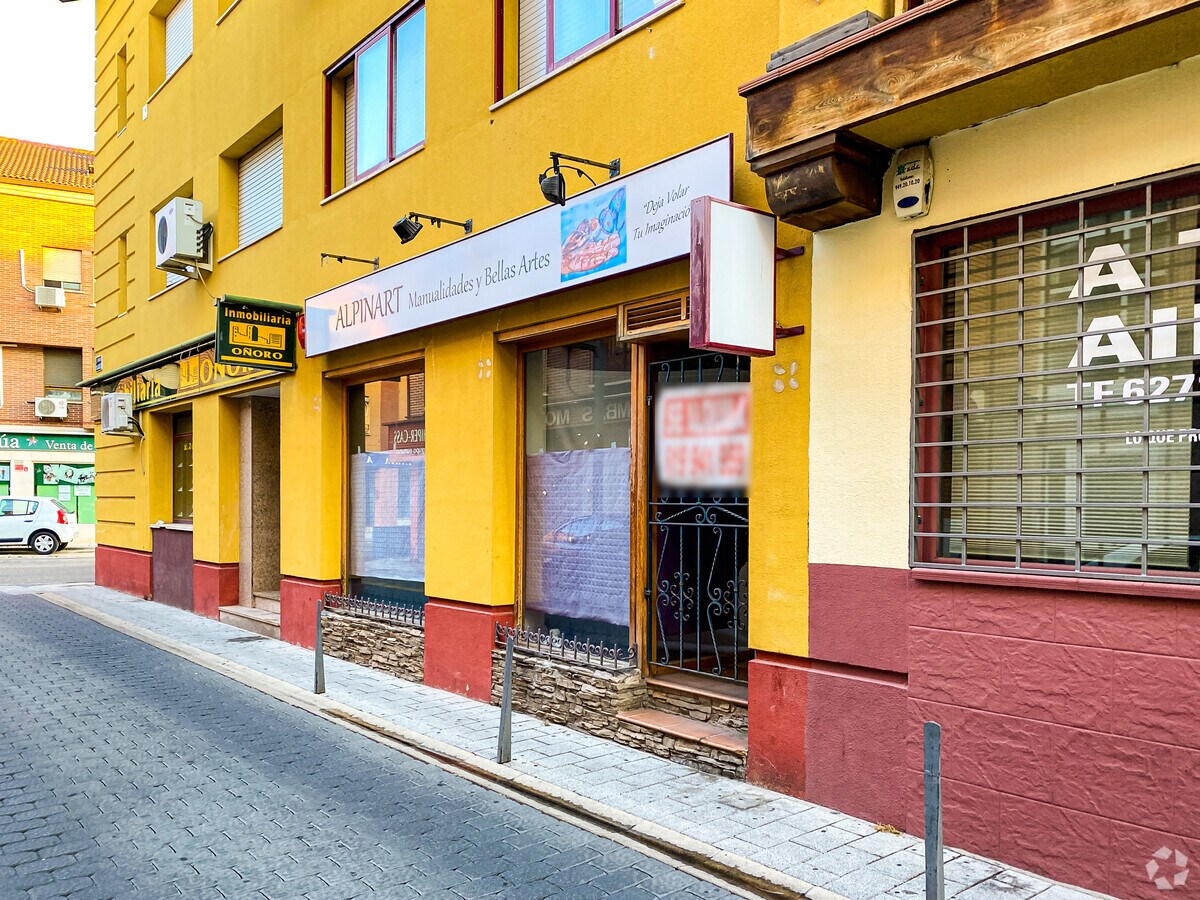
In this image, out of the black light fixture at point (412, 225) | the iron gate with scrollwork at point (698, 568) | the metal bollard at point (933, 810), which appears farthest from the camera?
the black light fixture at point (412, 225)

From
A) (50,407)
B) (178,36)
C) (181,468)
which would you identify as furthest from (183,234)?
(50,407)

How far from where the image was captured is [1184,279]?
178 inches

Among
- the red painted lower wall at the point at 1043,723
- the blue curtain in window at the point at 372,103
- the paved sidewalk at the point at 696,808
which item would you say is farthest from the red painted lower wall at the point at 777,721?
the blue curtain in window at the point at 372,103

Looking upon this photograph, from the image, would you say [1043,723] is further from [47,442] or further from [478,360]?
[47,442]

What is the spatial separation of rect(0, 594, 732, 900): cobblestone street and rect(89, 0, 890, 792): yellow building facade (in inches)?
65.7

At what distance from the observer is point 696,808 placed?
5.68m

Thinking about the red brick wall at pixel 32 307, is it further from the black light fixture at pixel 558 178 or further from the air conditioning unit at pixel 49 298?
the black light fixture at pixel 558 178

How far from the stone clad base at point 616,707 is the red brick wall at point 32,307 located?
1190 inches

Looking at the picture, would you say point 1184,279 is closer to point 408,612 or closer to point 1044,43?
point 1044,43

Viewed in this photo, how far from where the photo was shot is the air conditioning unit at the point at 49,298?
33.2 meters

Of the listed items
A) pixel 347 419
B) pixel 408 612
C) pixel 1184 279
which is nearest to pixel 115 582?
pixel 347 419

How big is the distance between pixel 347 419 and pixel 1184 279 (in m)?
9.36

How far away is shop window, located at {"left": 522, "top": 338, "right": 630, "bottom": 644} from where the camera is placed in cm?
779

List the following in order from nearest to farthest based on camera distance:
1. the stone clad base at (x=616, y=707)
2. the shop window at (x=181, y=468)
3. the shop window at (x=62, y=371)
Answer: the stone clad base at (x=616, y=707) < the shop window at (x=181, y=468) < the shop window at (x=62, y=371)
